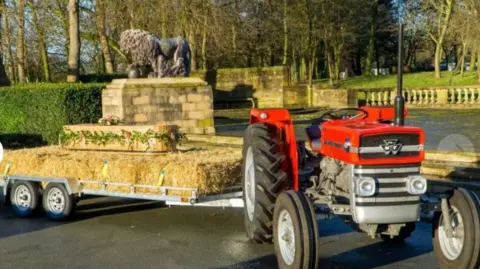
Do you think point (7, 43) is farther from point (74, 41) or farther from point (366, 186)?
point (366, 186)

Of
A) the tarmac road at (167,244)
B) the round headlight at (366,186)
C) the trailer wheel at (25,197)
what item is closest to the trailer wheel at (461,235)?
the tarmac road at (167,244)

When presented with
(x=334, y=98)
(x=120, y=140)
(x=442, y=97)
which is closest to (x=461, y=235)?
(x=120, y=140)

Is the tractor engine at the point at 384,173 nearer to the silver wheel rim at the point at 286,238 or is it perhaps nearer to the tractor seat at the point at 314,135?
the silver wheel rim at the point at 286,238

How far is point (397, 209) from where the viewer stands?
5730 millimetres

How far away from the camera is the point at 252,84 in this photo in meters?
40.7

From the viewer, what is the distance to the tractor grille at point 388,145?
5.64 metres

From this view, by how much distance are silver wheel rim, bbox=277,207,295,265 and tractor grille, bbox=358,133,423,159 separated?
0.94 meters

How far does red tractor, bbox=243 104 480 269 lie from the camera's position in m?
5.62

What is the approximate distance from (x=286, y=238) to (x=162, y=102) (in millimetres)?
15538

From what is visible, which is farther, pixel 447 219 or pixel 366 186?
pixel 447 219

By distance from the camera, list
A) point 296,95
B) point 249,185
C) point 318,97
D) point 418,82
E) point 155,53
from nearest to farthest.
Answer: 1. point 249,185
2. point 155,53
3. point 318,97
4. point 296,95
5. point 418,82

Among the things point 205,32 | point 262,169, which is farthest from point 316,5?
point 262,169

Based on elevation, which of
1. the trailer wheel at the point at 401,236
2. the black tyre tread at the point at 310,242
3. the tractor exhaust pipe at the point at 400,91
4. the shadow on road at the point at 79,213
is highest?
the tractor exhaust pipe at the point at 400,91

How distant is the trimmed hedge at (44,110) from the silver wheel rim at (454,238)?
49.9 feet
